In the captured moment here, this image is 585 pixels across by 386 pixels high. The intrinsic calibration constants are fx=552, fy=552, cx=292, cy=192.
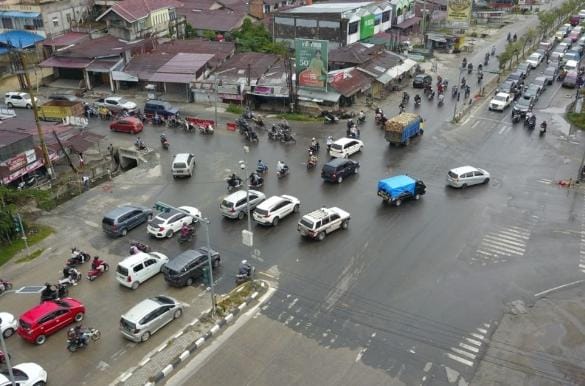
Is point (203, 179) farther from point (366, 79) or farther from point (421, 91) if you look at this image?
point (421, 91)

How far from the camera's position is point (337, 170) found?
1602 inches

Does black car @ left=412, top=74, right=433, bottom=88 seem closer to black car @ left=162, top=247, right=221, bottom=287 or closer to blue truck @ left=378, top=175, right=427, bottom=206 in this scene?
blue truck @ left=378, top=175, right=427, bottom=206

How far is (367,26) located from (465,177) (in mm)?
44171

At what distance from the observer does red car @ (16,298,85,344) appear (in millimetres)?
25094

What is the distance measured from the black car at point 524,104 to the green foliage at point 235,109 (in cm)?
2779

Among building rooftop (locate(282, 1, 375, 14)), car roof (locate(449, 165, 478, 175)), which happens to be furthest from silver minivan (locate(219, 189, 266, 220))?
building rooftop (locate(282, 1, 375, 14))

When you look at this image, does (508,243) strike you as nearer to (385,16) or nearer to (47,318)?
(47,318)

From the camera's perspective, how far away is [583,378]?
2273 centimetres

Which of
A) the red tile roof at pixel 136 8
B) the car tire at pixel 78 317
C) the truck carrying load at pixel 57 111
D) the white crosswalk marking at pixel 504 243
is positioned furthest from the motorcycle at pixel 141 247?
the red tile roof at pixel 136 8

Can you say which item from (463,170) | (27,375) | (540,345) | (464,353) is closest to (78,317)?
(27,375)

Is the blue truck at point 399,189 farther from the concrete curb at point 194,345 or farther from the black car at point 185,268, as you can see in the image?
the black car at point 185,268

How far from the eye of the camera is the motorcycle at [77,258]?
102ft

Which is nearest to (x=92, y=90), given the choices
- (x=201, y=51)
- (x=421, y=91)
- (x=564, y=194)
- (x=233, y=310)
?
(x=201, y=51)

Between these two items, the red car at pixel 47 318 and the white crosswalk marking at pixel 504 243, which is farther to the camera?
the white crosswalk marking at pixel 504 243
